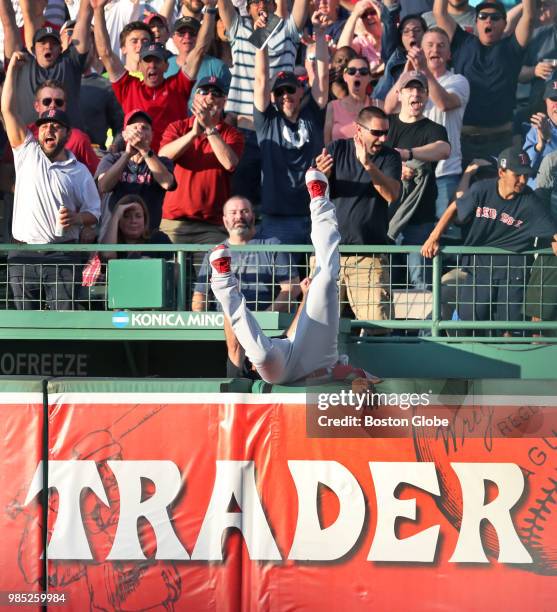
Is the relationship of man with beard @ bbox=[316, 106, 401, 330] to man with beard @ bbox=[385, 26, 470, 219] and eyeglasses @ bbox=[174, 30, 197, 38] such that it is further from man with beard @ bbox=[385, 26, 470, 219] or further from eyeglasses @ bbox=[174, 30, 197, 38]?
eyeglasses @ bbox=[174, 30, 197, 38]

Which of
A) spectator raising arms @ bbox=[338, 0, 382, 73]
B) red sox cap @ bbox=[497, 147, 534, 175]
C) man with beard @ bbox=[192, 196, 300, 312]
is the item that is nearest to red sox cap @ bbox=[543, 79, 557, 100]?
spectator raising arms @ bbox=[338, 0, 382, 73]

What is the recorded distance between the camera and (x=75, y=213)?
28.4 feet

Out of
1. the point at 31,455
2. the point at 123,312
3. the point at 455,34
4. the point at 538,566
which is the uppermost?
the point at 455,34

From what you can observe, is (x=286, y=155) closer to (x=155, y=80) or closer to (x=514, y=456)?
(x=155, y=80)

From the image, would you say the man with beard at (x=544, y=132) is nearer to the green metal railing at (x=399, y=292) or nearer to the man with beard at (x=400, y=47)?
the man with beard at (x=400, y=47)

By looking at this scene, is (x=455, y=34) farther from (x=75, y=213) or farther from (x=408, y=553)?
(x=408, y=553)

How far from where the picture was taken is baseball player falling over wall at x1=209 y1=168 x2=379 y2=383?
624cm

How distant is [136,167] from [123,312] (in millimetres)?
1716

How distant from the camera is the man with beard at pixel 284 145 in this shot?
30.4 feet

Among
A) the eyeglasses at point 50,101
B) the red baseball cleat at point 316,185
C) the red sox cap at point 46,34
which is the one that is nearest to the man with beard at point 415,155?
the red baseball cleat at point 316,185

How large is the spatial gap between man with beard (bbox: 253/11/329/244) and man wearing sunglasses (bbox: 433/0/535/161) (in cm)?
162

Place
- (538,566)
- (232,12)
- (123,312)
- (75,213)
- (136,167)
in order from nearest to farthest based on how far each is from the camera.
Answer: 1. (538,566)
2. (123,312)
3. (75,213)
4. (136,167)
5. (232,12)

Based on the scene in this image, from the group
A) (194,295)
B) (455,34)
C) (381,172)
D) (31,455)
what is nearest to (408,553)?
(31,455)

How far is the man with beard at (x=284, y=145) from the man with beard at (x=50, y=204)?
1536mm
